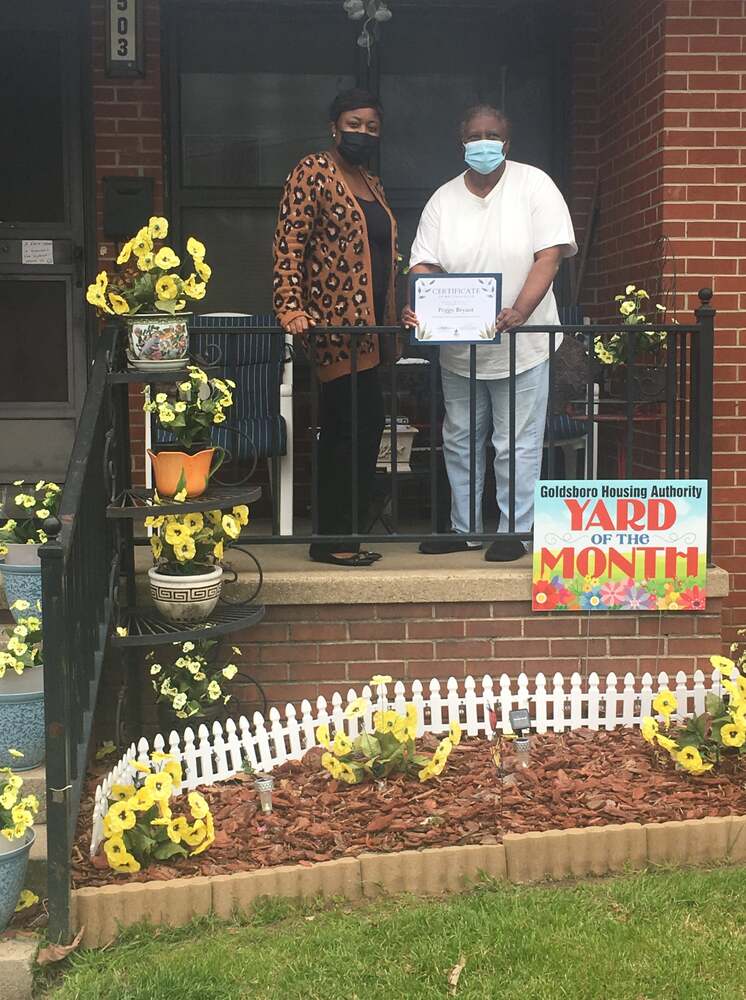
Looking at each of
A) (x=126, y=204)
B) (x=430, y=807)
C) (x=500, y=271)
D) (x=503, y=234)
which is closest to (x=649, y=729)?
(x=430, y=807)

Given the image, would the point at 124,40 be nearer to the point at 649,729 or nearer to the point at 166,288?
the point at 166,288

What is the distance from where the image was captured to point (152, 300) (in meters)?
4.27

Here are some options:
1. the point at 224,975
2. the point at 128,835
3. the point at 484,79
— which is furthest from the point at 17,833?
the point at 484,79

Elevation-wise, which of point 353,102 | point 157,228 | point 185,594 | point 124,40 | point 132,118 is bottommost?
point 185,594

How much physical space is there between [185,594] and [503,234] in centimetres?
183

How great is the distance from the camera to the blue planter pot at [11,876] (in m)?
3.26

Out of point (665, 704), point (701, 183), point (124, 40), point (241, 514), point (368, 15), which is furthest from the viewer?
point (368, 15)

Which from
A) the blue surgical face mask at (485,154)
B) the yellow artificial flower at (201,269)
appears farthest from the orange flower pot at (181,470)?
the blue surgical face mask at (485,154)

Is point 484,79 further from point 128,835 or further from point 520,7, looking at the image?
point 128,835

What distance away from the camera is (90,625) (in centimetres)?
393

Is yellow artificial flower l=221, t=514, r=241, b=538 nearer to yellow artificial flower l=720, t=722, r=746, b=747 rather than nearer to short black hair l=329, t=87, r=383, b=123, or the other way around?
short black hair l=329, t=87, r=383, b=123

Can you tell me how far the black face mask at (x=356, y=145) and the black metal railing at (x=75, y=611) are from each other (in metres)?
1.13

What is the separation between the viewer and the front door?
6.37 meters

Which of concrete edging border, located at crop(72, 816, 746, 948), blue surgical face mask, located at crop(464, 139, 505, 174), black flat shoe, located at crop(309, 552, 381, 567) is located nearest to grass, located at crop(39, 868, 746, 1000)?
concrete edging border, located at crop(72, 816, 746, 948)
